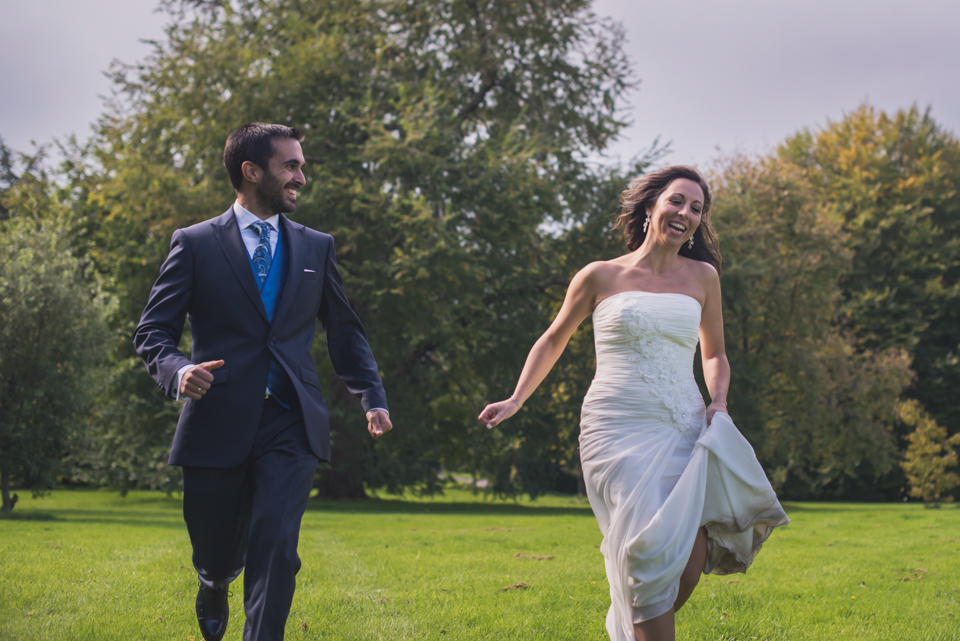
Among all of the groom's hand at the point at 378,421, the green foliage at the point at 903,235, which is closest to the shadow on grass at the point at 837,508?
the green foliage at the point at 903,235

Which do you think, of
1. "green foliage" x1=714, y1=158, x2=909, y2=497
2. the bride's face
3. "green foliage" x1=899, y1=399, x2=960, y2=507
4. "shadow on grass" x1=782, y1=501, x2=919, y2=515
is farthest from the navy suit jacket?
"green foliage" x1=899, y1=399, x2=960, y2=507

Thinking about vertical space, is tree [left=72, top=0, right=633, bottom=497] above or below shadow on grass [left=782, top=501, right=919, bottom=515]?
above

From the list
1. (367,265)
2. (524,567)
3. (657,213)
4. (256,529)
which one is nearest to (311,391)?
(256,529)

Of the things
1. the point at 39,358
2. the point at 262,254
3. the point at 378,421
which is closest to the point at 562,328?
the point at 378,421

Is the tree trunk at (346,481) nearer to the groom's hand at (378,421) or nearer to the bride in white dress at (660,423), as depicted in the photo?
the bride in white dress at (660,423)

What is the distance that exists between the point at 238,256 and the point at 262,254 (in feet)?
0.44

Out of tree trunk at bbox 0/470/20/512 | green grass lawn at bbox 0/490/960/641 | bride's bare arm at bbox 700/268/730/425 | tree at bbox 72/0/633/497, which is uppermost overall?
tree at bbox 72/0/633/497

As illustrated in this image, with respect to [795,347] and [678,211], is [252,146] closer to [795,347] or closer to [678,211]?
[678,211]

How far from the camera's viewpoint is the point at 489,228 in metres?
19.1

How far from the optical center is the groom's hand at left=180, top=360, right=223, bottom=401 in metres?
3.32

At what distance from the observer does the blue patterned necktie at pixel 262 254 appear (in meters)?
3.88

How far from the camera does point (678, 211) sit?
4375 millimetres

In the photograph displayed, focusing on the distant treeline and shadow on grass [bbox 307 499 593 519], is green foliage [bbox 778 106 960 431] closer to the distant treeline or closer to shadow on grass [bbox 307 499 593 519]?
the distant treeline

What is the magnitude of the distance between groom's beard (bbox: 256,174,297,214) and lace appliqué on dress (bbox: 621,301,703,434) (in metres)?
1.77
